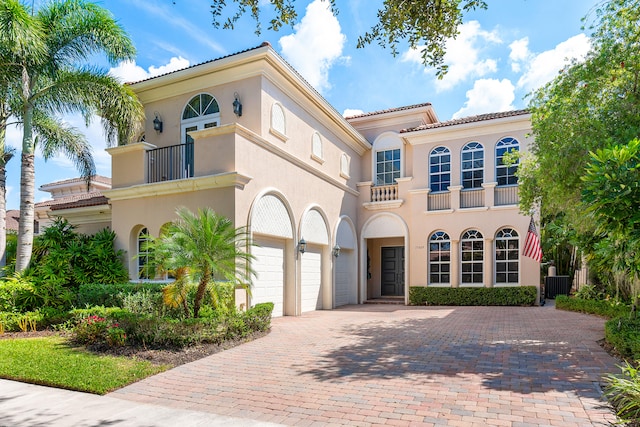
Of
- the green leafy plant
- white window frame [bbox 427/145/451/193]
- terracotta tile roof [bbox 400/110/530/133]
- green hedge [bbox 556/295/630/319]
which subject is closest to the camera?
the green leafy plant

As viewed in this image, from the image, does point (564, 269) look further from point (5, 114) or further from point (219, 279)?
point (5, 114)

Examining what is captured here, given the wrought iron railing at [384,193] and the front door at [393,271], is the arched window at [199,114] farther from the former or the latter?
the front door at [393,271]

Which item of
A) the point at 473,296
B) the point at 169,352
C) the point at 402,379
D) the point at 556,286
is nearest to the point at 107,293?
the point at 169,352

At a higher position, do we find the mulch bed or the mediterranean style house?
the mediterranean style house

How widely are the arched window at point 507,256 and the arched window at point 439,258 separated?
6.70 ft

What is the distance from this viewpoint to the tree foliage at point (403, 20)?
606 centimetres

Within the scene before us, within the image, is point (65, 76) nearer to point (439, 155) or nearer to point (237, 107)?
point (237, 107)

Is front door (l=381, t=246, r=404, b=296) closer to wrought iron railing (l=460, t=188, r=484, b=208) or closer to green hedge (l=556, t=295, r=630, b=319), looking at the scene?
wrought iron railing (l=460, t=188, r=484, b=208)

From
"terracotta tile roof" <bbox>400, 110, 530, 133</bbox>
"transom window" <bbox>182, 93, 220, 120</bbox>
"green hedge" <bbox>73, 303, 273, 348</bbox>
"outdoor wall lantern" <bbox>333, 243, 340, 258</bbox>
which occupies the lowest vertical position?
"green hedge" <bbox>73, 303, 273, 348</bbox>

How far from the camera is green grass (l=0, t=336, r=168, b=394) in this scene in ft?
21.7

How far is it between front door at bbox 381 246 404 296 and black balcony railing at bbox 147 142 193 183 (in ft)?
36.8

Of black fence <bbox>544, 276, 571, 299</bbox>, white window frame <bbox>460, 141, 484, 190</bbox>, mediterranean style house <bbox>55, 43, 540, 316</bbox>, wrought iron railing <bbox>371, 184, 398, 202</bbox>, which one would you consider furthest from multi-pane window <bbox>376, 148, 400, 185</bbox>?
black fence <bbox>544, 276, 571, 299</bbox>

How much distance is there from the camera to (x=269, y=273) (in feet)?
43.8

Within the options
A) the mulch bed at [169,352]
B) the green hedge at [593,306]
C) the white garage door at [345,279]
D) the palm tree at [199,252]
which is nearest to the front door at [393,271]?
the white garage door at [345,279]
